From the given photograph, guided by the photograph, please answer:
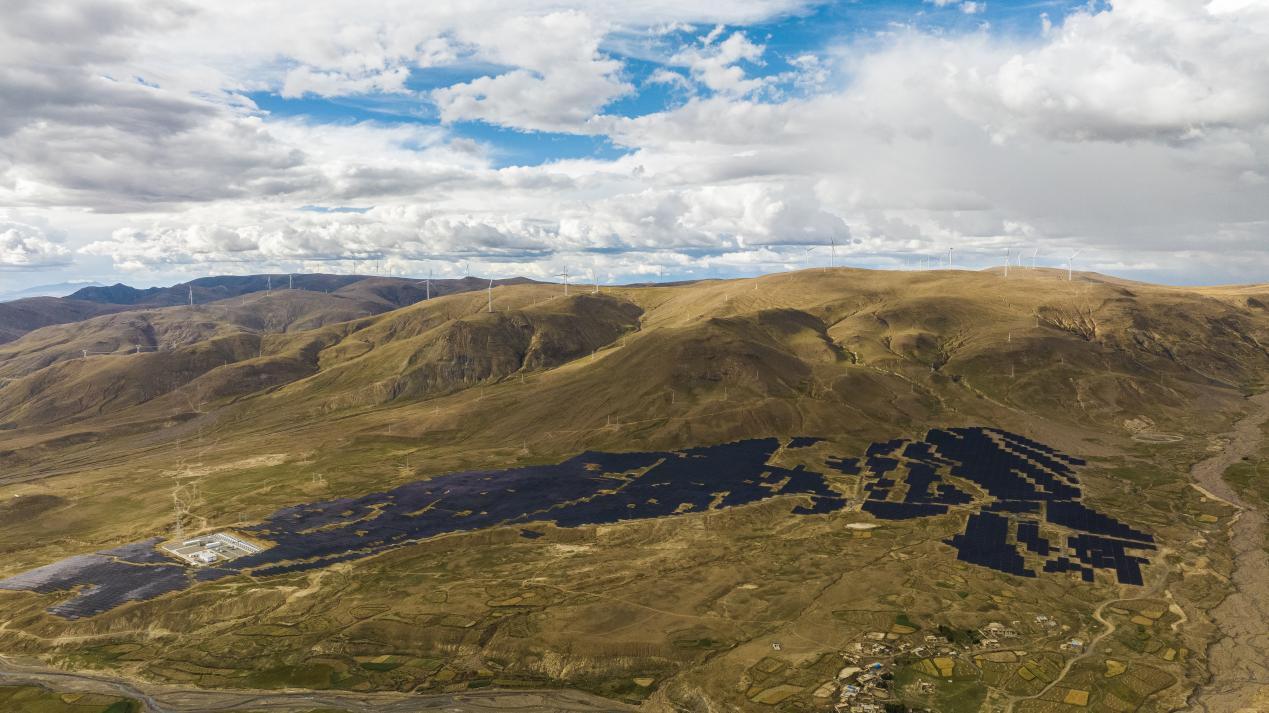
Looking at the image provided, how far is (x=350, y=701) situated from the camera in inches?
3976

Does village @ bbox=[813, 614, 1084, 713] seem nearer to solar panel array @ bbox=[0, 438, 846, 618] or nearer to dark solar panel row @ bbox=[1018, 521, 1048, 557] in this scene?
dark solar panel row @ bbox=[1018, 521, 1048, 557]

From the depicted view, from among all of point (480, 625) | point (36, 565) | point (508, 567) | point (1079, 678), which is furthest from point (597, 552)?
point (36, 565)

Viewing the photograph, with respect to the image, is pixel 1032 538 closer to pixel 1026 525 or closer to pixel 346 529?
pixel 1026 525

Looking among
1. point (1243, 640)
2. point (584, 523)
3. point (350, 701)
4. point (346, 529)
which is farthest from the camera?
point (346, 529)

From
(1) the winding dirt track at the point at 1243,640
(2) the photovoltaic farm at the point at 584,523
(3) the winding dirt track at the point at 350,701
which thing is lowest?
(1) the winding dirt track at the point at 1243,640

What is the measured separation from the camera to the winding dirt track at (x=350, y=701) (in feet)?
323

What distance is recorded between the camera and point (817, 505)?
18388 centimetres

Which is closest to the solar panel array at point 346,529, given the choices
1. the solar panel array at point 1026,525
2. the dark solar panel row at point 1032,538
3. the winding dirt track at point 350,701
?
the solar panel array at point 1026,525

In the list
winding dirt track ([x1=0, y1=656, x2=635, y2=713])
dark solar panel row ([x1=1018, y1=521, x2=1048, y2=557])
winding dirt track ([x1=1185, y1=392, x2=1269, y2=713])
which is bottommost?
winding dirt track ([x1=1185, y1=392, x2=1269, y2=713])

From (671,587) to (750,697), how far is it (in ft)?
127

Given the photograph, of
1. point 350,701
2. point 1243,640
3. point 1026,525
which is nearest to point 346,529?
point 350,701

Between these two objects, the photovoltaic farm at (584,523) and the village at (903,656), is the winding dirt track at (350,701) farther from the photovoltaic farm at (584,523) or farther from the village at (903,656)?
the photovoltaic farm at (584,523)

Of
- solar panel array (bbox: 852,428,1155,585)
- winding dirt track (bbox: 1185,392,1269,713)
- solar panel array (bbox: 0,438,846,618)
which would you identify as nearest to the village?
winding dirt track (bbox: 1185,392,1269,713)

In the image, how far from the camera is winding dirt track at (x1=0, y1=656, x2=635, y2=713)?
98.3 meters
